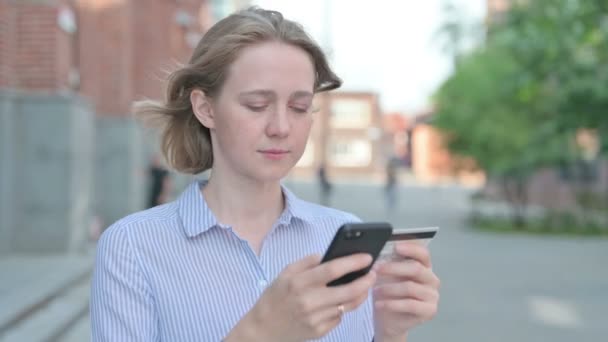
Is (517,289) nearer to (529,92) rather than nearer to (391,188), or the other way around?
(529,92)

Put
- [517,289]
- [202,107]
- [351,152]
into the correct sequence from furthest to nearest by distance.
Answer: [351,152]
[517,289]
[202,107]

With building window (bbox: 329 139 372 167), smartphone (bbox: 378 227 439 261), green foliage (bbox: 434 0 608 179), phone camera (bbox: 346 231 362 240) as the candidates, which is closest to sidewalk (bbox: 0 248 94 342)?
smartphone (bbox: 378 227 439 261)

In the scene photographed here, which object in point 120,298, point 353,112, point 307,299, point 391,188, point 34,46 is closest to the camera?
point 307,299

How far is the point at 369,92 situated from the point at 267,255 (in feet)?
264

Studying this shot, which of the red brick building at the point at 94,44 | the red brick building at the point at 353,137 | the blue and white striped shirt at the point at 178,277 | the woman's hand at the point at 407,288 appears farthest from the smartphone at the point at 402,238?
the red brick building at the point at 353,137

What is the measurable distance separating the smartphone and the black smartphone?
0.16 ft

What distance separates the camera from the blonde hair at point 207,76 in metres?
1.80

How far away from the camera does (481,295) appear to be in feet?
35.2

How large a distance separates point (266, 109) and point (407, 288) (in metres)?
0.50

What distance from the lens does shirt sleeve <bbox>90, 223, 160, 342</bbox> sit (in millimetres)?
1694

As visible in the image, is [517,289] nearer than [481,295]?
No

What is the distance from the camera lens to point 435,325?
8344 mm

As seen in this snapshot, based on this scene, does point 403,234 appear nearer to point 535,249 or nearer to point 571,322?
point 571,322

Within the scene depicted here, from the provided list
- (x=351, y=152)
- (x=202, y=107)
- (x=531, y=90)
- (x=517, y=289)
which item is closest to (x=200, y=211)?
(x=202, y=107)
